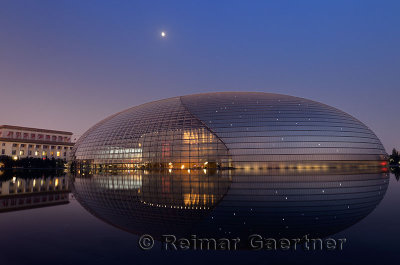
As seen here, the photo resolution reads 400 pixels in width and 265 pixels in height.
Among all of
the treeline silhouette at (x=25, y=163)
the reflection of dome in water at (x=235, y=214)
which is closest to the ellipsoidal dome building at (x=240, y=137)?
the treeline silhouette at (x=25, y=163)

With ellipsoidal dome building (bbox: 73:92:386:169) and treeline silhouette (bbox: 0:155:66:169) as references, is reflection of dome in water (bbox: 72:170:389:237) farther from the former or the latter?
treeline silhouette (bbox: 0:155:66:169)

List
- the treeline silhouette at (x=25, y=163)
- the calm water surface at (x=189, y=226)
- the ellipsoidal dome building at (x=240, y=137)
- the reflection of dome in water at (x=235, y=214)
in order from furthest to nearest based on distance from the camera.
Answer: the treeline silhouette at (x=25, y=163) < the ellipsoidal dome building at (x=240, y=137) < the reflection of dome in water at (x=235, y=214) < the calm water surface at (x=189, y=226)

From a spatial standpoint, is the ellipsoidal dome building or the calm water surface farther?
the ellipsoidal dome building

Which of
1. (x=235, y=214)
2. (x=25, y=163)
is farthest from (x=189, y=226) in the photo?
(x=25, y=163)

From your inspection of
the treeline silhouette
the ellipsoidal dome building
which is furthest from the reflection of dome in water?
the treeline silhouette

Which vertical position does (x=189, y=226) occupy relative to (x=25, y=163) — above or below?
below

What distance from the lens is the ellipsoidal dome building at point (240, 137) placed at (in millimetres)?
46906

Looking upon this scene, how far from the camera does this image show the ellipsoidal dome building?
46.9 metres

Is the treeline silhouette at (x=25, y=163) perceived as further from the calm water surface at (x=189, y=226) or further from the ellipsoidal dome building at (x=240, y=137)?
the calm water surface at (x=189, y=226)

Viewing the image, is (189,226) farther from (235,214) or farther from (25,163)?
(25,163)

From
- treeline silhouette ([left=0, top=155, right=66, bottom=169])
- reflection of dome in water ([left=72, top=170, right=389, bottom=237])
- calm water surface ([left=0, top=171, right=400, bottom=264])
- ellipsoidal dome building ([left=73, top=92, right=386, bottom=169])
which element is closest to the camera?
calm water surface ([left=0, top=171, right=400, bottom=264])

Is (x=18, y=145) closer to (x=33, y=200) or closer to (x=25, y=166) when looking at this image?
(x=25, y=166)

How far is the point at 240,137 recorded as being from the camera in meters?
47.7

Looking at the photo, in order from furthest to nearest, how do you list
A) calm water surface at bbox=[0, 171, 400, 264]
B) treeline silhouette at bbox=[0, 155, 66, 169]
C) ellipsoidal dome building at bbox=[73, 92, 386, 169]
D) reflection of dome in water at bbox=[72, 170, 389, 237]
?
treeline silhouette at bbox=[0, 155, 66, 169]
ellipsoidal dome building at bbox=[73, 92, 386, 169]
reflection of dome in water at bbox=[72, 170, 389, 237]
calm water surface at bbox=[0, 171, 400, 264]
